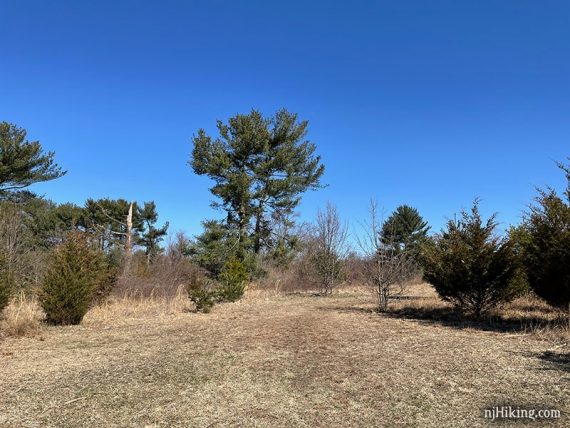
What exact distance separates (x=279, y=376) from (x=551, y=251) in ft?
21.1

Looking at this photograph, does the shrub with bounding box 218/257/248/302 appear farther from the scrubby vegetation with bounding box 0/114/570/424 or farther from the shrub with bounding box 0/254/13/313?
the shrub with bounding box 0/254/13/313

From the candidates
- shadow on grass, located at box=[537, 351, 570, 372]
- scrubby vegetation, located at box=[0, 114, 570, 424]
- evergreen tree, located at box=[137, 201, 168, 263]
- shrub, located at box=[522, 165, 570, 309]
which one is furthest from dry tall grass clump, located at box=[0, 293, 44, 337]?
evergreen tree, located at box=[137, 201, 168, 263]

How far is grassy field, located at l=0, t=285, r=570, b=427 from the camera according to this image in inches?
165

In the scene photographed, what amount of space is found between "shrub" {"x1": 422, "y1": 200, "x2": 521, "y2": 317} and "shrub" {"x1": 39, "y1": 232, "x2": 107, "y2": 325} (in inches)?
340

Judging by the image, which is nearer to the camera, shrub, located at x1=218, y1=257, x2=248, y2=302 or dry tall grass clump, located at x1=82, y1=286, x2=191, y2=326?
dry tall grass clump, located at x1=82, y1=286, x2=191, y2=326

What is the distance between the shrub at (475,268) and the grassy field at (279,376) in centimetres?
161

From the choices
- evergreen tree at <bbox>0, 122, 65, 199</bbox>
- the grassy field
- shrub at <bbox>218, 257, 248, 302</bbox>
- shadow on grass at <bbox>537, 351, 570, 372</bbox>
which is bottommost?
the grassy field

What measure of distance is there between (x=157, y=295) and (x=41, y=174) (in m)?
13.8

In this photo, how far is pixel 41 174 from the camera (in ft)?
84.8

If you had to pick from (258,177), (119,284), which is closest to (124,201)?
(258,177)

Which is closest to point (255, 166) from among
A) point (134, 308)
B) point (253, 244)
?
point (253, 244)

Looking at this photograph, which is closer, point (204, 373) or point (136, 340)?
point (204, 373)

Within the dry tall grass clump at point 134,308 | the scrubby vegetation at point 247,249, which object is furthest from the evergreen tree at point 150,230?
the dry tall grass clump at point 134,308

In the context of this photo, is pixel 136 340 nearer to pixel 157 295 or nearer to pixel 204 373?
pixel 204 373
